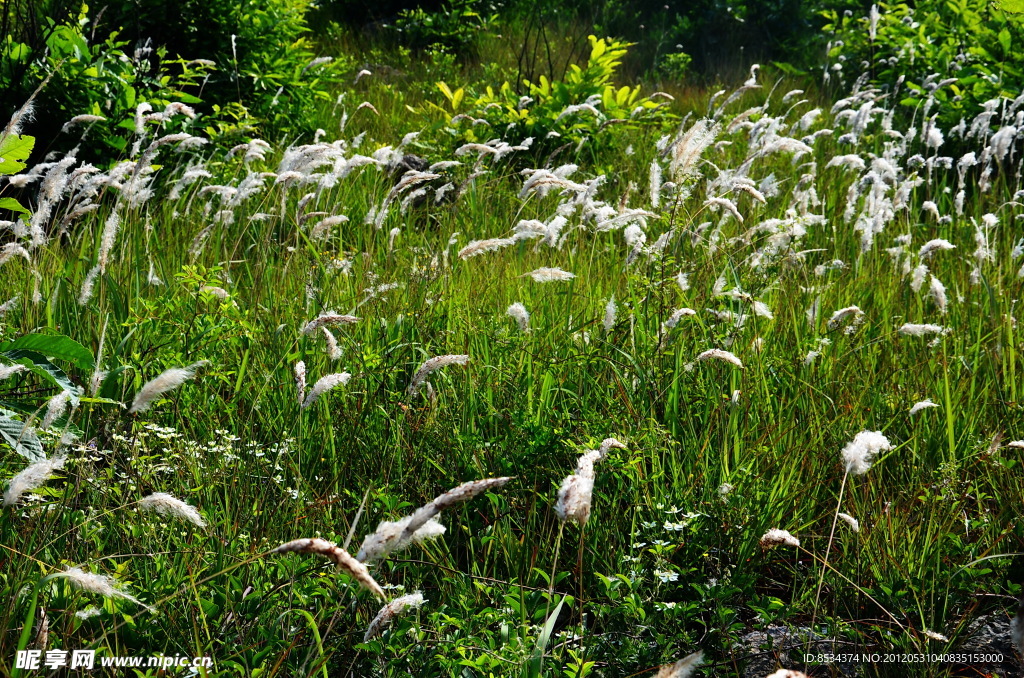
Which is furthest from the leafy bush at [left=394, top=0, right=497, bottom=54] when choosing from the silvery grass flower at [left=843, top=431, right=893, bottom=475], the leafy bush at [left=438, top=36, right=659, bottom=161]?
the silvery grass flower at [left=843, top=431, right=893, bottom=475]

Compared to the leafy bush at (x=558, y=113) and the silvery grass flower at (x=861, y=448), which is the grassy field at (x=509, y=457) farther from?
the leafy bush at (x=558, y=113)

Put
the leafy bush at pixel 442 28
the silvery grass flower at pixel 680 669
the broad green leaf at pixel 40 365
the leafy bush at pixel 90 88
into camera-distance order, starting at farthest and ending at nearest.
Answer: the leafy bush at pixel 442 28 → the leafy bush at pixel 90 88 → the broad green leaf at pixel 40 365 → the silvery grass flower at pixel 680 669

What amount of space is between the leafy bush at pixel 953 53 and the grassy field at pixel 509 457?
2438 millimetres

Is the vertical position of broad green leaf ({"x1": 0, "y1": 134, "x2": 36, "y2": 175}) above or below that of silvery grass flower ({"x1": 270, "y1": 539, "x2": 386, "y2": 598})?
above

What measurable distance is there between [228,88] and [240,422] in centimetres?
374

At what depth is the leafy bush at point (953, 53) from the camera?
5227 millimetres

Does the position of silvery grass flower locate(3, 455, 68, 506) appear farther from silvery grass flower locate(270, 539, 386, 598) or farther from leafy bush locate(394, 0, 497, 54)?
leafy bush locate(394, 0, 497, 54)

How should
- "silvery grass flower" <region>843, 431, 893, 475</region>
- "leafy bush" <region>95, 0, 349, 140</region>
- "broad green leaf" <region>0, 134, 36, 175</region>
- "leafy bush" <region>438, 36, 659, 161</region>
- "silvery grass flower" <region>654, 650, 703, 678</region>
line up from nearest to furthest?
"silvery grass flower" <region>654, 650, 703, 678</region>, "silvery grass flower" <region>843, 431, 893, 475</region>, "broad green leaf" <region>0, 134, 36, 175</region>, "leafy bush" <region>95, 0, 349, 140</region>, "leafy bush" <region>438, 36, 659, 161</region>

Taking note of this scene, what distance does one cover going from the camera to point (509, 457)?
207 cm

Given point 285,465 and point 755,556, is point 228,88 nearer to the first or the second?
point 285,465

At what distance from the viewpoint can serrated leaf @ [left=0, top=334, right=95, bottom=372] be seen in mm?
1839

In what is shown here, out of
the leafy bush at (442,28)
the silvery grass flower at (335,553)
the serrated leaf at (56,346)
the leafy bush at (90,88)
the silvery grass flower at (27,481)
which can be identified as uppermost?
the leafy bush at (442,28)

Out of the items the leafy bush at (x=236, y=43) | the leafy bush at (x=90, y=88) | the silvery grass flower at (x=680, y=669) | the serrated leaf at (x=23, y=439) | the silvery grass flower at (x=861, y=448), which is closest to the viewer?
the silvery grass flower at (x=680, y=669)

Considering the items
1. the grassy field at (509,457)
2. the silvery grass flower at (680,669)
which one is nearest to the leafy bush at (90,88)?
the grassy field at (509,457)
